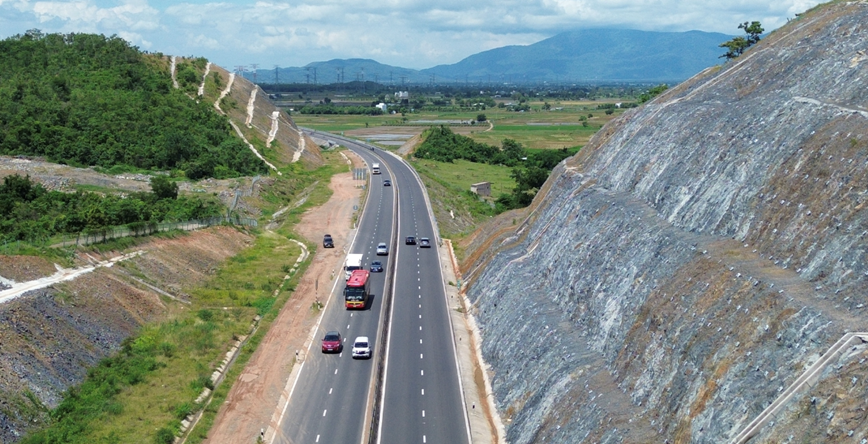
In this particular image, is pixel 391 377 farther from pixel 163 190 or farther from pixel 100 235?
pixel 163 190

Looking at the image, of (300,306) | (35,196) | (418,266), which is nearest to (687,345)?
(300,306)

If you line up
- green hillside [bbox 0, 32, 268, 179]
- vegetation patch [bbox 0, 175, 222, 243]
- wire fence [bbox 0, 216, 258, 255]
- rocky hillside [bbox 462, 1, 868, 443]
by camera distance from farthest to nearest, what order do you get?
green hillside [bbox 0, 32, 268, 179] → vegetation patch [bbox 0, 175, 222, 243] → wire fence [bbox 0, 216, 258, 255] → rocky hillside [bbox 462, 1, 868, 443]

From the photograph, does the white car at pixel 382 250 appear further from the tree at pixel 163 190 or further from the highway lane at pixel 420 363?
the tree at pixel 163 190

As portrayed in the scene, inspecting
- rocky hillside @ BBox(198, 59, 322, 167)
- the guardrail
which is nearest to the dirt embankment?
the guardrail

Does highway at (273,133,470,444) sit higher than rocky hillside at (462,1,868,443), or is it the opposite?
rocky hillside at (462,1,868,443)

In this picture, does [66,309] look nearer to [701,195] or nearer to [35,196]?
[35,196]

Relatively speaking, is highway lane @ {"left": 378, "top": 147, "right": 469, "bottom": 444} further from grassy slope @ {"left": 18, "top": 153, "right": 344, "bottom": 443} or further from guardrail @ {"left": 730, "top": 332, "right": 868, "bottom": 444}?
guardrail @ {"left": 730, "top": 332, "right": 868, "bottom": 444}

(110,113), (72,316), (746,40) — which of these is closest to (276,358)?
(72,316)

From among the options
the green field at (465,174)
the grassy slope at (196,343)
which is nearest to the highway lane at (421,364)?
the grassy slope at (196,343)
